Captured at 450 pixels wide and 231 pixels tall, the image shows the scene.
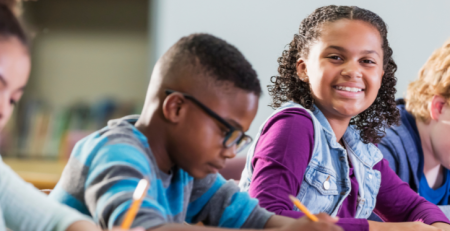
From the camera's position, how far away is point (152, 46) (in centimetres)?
262

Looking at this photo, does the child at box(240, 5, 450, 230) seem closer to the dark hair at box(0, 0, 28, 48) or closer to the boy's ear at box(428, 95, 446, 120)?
the boy's ear at box(428, 95, 446, 120)

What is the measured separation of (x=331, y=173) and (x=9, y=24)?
0.74 metres

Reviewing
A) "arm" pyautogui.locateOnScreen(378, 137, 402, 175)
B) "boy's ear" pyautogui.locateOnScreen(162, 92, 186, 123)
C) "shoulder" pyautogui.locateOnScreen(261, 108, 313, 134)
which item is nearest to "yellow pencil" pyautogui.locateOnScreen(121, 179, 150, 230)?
"boy's ear" pyautogui.locateOnScreen(162, 92, 186, 123)

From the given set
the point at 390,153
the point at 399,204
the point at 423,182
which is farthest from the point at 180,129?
the point at 423,182

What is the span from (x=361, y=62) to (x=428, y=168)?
59cm

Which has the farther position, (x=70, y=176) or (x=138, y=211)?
(x=70, y=176)

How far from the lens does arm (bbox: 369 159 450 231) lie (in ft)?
3.89

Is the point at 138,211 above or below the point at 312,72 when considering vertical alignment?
below

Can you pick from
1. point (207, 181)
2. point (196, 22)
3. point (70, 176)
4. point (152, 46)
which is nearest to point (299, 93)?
point (207, 181)

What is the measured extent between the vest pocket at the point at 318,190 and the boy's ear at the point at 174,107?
0.44m

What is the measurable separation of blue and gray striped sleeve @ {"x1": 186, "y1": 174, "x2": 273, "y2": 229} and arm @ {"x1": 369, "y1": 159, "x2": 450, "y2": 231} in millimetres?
581

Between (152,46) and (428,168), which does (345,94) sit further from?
(152,46)

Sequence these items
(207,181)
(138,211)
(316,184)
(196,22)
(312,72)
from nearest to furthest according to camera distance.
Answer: (138,211)
(207,181)
(316,184)
(312,72)
(196,22)

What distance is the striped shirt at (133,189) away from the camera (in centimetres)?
58
